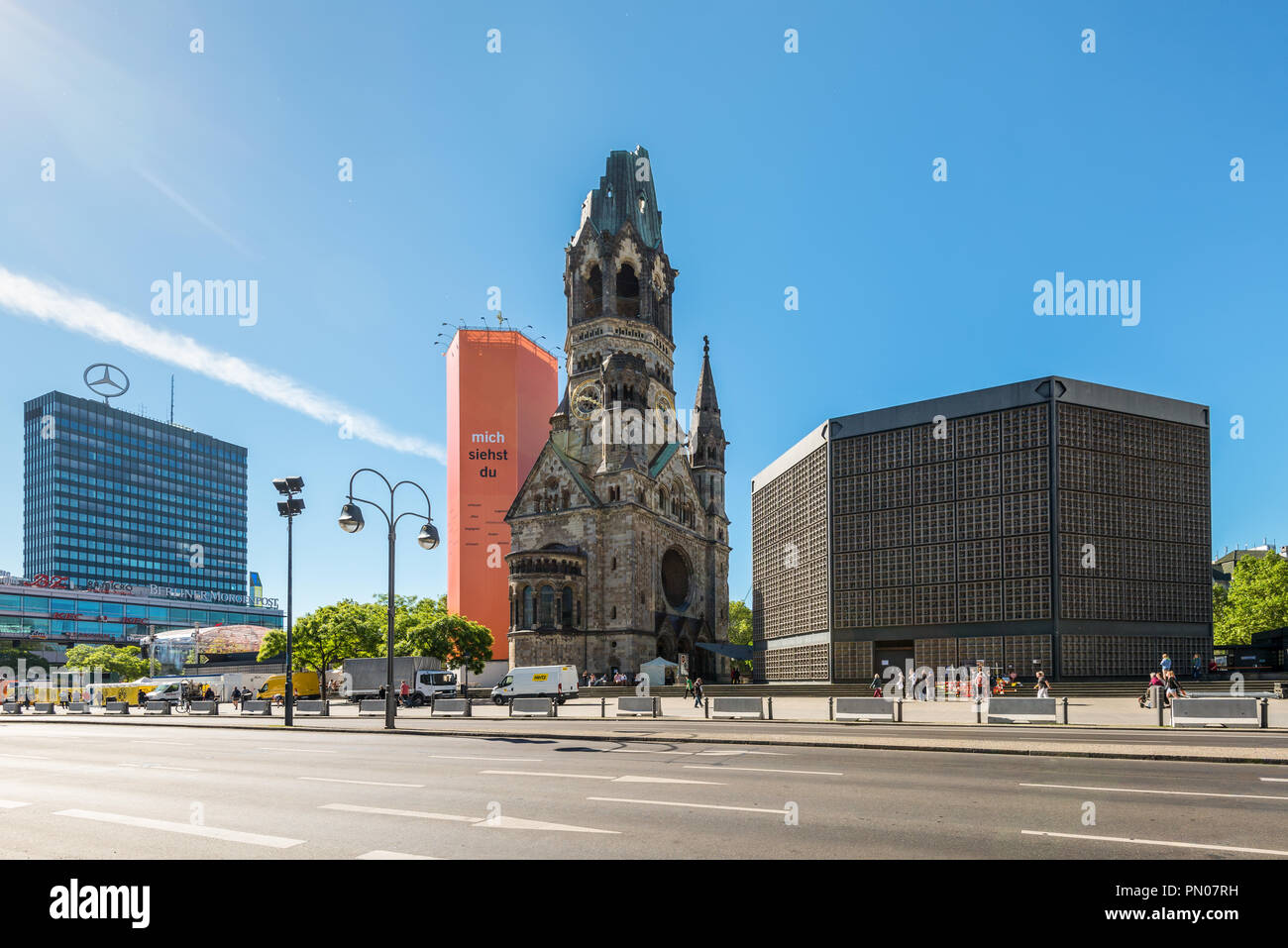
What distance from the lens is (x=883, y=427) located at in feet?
193

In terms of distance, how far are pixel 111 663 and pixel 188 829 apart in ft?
381

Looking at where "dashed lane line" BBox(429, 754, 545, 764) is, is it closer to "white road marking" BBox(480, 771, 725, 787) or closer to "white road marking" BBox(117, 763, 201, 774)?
"white road marking" BBox(480, 771, 725, 787)

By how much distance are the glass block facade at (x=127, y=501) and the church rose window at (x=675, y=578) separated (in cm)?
12471

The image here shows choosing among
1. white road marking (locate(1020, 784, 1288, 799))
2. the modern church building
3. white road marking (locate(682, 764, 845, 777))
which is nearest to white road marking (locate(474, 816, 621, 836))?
white road marking (locate(682, 764, 845, 777))

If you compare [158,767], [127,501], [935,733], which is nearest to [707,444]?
[935,733]

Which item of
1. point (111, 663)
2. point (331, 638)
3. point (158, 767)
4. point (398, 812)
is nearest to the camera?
point (398, 812)

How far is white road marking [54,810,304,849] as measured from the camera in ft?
28.8

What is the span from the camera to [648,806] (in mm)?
10562

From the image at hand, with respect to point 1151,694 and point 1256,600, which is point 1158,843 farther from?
point 1256,600

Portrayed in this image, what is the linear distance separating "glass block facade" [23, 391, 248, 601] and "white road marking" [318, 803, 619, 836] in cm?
17272

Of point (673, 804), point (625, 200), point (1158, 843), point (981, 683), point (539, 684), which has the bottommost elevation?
point (539, 684)
